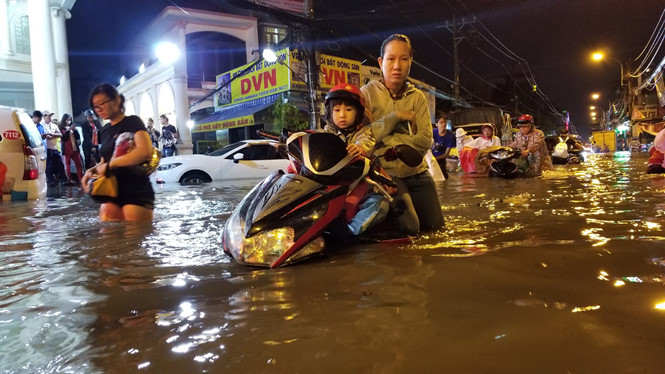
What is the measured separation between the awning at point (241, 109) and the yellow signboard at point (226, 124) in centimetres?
14

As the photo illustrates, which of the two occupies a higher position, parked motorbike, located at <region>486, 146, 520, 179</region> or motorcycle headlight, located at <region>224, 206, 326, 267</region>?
parked motorbike, located at <region>486, 146, 520, 179</region>

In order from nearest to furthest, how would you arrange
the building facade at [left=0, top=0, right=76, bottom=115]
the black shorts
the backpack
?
the black shorts, the building facade at [left=0, top=0, right=76, bottom=115], the backpack

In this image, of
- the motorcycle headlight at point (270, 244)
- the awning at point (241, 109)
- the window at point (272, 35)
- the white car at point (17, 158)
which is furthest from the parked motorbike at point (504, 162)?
the window at point (272, 35)

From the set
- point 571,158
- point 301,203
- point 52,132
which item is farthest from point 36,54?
point 571,158

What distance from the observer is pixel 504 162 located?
34.9ft

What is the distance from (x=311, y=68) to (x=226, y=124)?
25.6ft

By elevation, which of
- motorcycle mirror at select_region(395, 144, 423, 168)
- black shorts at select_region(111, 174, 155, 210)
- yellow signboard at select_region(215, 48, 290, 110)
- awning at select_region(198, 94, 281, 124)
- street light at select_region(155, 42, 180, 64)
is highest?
street light at select_region(155, 42, 180, 64)

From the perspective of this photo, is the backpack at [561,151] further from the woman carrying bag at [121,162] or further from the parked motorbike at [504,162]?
the woman carrying bag at [121,162]

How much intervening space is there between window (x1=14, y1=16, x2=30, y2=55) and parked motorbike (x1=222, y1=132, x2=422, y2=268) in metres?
20.7

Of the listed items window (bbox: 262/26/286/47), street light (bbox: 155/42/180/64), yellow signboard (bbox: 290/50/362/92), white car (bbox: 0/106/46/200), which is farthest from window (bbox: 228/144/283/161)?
window (bbox: 262/26/286/47)

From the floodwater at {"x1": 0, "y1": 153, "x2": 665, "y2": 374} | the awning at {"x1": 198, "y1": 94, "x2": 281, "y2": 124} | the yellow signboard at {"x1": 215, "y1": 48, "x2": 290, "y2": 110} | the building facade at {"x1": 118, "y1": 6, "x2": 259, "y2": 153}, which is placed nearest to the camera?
the floodwater at {"x1": 0, "y1": 153, "x2": 665, "y2": 374}

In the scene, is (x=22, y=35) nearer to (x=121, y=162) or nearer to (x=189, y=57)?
(x=189, y=57)

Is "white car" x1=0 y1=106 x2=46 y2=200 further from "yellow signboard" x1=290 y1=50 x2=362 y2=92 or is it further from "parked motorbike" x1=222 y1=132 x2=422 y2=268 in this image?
"yellow signboard" x1=290 y1=50 x2=362 y2=92

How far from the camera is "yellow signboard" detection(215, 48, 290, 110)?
17938mm
